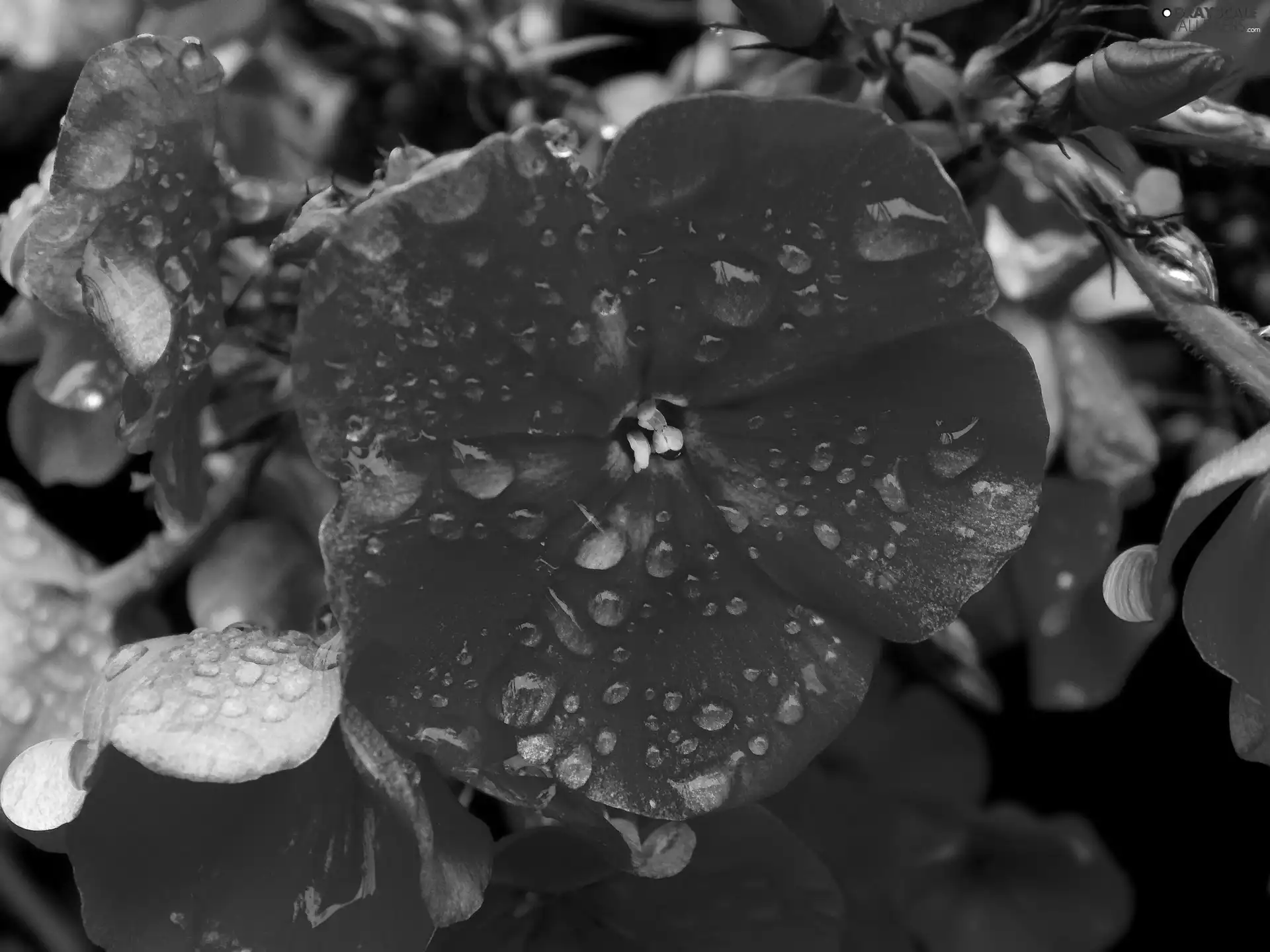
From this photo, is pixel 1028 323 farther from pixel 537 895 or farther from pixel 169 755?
pixel 169 755

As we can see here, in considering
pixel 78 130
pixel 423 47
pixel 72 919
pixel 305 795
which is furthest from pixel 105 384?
pixel 72 919

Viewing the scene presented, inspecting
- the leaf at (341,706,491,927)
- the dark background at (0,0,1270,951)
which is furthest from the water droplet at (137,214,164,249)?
the dark background at (0,0,1270,951)

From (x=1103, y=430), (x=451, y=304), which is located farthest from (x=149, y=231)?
(x=1103, y=430)

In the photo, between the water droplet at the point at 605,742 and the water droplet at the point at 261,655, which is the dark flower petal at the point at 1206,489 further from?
the water droplet at the point at 261,655

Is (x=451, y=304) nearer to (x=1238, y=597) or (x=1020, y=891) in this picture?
(x=1238, y=597)

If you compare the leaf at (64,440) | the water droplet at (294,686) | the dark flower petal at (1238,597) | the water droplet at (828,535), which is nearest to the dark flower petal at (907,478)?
the water droplet at (828,535)
